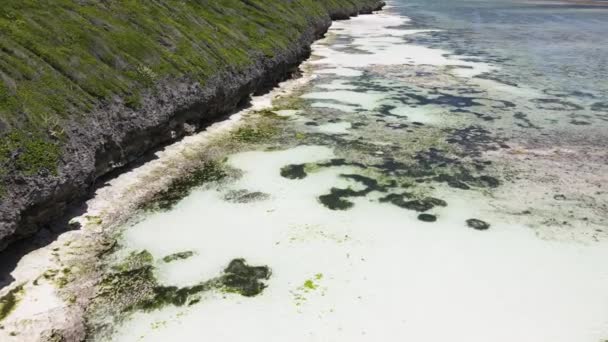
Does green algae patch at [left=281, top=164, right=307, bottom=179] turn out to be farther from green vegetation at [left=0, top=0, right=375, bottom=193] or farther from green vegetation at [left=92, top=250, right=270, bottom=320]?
green vegetation at [left=0, top=0, right=375, bottom=193]

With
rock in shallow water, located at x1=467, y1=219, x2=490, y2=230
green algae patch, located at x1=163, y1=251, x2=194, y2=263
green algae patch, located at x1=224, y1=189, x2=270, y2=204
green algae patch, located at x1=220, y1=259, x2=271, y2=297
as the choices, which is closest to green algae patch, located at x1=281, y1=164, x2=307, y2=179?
green algae patch, located at x1=224, y1=189, x2=270, y2=204

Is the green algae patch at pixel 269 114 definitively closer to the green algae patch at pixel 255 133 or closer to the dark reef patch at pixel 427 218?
the green algae patch at pixel 255 133

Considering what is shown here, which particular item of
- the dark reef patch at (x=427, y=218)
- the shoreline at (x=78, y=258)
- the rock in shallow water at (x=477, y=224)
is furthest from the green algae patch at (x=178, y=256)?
the rock in shallow water at (x=477, y=224)

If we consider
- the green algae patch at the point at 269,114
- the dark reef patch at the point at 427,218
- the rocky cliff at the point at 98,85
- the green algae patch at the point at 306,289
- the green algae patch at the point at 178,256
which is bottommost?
the dark reef patch at the point at 427,218

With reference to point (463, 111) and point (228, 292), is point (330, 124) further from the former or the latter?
point (228, 292)

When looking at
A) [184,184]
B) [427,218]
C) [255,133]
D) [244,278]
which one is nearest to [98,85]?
[184,184]
